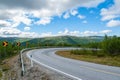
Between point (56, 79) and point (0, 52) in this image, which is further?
point (0, 52)

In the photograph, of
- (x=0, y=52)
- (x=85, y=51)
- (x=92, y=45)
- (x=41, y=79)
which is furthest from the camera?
(x=0, y=52)

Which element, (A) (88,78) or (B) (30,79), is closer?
(A) (88,78)

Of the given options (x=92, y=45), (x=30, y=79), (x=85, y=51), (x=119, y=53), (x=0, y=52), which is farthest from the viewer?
(x=0, y=52)

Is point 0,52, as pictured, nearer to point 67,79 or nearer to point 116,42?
point 116,42

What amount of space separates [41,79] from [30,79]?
6.15ft

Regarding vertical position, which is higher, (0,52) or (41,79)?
(41,79)

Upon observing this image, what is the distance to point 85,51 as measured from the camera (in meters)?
38.4

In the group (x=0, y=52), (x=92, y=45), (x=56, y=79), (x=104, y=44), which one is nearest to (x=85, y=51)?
(x=104, y=44)

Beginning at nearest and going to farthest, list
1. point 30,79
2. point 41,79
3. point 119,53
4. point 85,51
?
1. point 41,79
2. point 30,79
3. point 119,53
4. point 85,51

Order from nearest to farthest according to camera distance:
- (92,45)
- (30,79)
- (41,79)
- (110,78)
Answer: (110,78) → (41,79) → (30,79) → (92,45)

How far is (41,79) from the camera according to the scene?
13.7 meters

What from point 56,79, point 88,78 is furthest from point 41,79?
point 88,78

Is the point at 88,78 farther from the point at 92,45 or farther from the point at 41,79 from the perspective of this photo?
the point at 92,45

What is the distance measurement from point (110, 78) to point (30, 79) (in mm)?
6344
